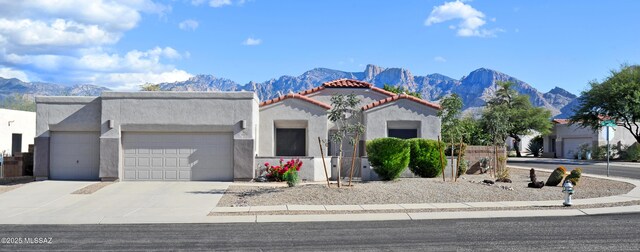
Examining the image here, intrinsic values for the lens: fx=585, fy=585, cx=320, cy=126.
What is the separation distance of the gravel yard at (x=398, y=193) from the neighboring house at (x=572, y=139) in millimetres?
31184

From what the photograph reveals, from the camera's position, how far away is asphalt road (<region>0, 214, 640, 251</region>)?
10.9 m

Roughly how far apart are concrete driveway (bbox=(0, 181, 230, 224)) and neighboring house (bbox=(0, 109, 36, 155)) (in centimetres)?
1919

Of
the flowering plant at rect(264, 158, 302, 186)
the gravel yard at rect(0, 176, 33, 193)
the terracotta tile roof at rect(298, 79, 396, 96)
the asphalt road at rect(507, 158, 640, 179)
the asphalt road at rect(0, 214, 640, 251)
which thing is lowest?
the asphalt road at rect(0, 214, 640, 251)

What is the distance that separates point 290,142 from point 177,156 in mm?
5718

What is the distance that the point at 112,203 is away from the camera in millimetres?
17859

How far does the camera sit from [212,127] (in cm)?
2358

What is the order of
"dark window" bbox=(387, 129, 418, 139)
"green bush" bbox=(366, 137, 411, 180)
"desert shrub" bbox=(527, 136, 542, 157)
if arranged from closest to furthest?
"green bush" bbox=(366, 137, 411, 180) < "dark window" bbox=(387, 129, 418, 139) < "desert shrub" bbox=(527, 136, 542, 157)

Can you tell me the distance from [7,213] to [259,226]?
24.5 ft

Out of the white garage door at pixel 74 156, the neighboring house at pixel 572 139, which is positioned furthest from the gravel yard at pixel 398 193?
the neighboring house at pixel 572 139

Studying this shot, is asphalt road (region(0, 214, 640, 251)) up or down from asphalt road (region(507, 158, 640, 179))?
down

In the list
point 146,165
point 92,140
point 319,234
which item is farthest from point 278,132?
point 319,234

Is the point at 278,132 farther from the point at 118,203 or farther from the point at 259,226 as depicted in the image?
the point at 259,226

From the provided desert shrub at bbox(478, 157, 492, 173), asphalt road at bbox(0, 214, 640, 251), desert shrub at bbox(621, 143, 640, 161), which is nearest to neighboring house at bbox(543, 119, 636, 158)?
desert shrub at bbox(621, 143, 640, 161)

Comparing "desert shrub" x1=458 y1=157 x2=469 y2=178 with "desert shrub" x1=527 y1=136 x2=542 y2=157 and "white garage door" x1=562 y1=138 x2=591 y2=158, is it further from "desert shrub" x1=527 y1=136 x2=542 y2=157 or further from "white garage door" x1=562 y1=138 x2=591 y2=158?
"desert shrub" x1=527 y1=136 x2=542 y2=157
